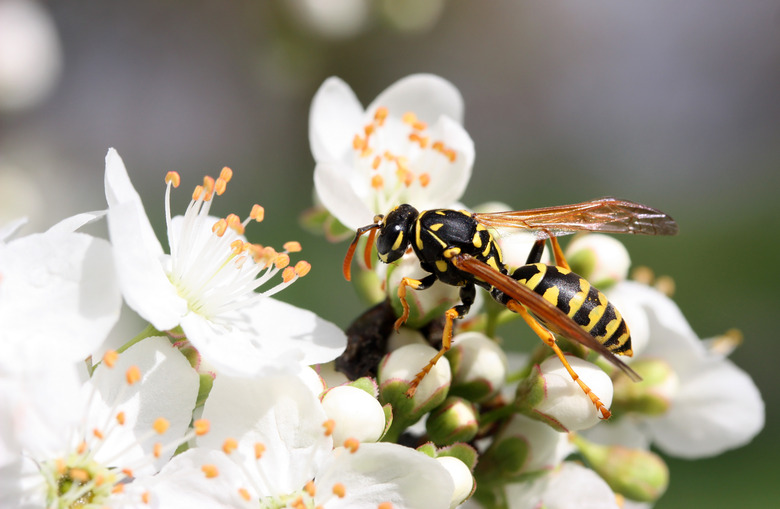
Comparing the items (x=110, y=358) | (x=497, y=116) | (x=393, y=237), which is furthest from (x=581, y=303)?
(x=497, y=116)

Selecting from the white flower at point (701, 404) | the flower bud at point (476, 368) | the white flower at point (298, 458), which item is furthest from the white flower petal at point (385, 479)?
the white flower at point (701, 404)

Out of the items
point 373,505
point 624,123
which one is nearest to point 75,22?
point 373,505

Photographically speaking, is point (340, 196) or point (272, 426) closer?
point (272, 426)

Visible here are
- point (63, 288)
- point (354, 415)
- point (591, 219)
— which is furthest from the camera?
point (591, 219)

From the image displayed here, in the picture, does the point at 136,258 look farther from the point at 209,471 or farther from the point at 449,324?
the point at 449,324

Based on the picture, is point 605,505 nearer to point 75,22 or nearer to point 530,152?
point 75,22

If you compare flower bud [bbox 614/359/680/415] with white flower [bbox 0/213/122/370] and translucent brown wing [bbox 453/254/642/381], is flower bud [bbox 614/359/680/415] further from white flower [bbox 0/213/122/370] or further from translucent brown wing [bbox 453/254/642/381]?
white flower [bbox 0/213/122/370]

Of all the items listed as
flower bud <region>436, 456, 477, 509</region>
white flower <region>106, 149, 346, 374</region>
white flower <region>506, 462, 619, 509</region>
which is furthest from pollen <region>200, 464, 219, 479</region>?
white flower <region>506, 462, 619, 509</region>

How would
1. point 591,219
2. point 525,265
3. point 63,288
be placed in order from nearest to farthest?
1. point 63,288
2. point 525,265
3. point 591,219
